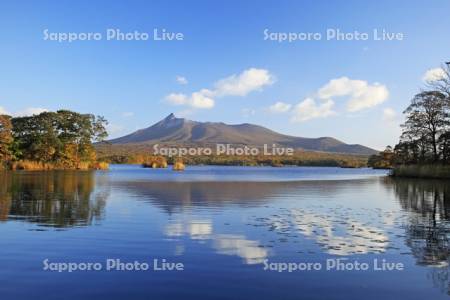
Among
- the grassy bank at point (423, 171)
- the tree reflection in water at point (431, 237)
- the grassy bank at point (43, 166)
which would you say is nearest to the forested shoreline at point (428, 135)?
the grassy bank at point (423, 171)

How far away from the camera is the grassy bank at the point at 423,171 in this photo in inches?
1860

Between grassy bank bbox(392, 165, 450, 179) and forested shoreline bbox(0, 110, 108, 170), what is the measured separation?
2072 inches

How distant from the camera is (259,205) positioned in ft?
71.3

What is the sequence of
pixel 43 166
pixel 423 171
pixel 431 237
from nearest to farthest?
pixel 431 237
pixel 423 171
pixel 43 166

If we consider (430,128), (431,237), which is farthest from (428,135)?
(431,237)

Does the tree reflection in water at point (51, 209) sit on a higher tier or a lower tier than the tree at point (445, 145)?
lower

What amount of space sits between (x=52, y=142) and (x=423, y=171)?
57739mm

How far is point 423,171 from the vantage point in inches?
2007

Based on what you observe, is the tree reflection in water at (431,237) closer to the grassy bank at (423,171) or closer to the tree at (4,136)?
the grassy bank at (423,171)

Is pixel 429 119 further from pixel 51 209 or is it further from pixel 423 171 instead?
pixel 51 209

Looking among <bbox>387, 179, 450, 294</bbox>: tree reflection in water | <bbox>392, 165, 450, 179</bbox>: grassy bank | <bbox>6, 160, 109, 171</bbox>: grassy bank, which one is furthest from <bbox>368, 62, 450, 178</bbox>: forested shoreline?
<bbox>6, 160, 109, 171</bbox>: grassy bank

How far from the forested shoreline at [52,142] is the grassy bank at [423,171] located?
52618 millimetres

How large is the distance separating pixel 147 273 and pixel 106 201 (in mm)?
14630

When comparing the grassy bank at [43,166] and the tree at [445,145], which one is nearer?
the tree at [445,145]
